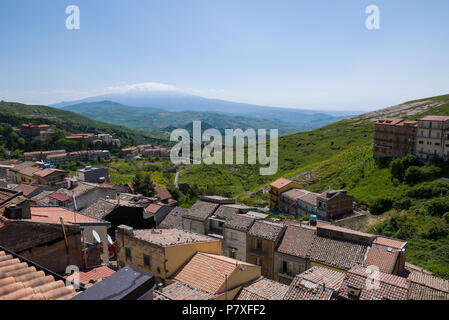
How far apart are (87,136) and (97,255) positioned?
123 metres

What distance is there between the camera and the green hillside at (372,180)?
34781 millimetres

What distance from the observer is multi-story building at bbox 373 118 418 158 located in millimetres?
56719

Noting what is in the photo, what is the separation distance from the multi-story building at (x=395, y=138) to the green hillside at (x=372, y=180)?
2.92 meters

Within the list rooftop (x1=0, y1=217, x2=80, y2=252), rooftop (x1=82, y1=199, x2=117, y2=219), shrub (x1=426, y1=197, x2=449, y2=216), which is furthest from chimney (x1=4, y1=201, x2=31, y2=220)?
shrub (x1=426, y1=197, x2=449, y2=216)

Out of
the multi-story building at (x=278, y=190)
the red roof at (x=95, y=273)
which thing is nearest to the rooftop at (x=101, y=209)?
the red roof at (x=95, y=273)

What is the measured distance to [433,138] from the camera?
5166cm

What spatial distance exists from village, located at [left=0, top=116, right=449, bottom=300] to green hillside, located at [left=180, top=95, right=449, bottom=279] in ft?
40.3

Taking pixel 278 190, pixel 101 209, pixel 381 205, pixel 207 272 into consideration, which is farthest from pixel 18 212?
pixel 381 205

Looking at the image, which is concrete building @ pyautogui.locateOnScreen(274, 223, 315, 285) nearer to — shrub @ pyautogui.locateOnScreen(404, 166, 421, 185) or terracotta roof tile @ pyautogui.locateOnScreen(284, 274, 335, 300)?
terracotta roof tile @ pyautogui.locateOnScreen(284, 274, 335, 300)

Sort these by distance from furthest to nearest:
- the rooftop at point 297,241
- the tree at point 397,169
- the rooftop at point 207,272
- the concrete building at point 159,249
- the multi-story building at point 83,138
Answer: the multi-story building at point 83,138 → the tree at point 397,169 → the rooftop at point 297,241 → the concrete building at point 159,249 → the rooftop at point 207,272

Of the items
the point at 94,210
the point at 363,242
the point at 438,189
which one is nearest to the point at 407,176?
the point at 438,189

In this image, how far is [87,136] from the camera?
12606cm

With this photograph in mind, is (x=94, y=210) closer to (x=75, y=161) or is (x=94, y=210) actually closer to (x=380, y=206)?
(x=380, y=206)

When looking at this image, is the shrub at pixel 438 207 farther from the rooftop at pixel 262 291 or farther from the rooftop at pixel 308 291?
the rooftop at pixel 262 291
